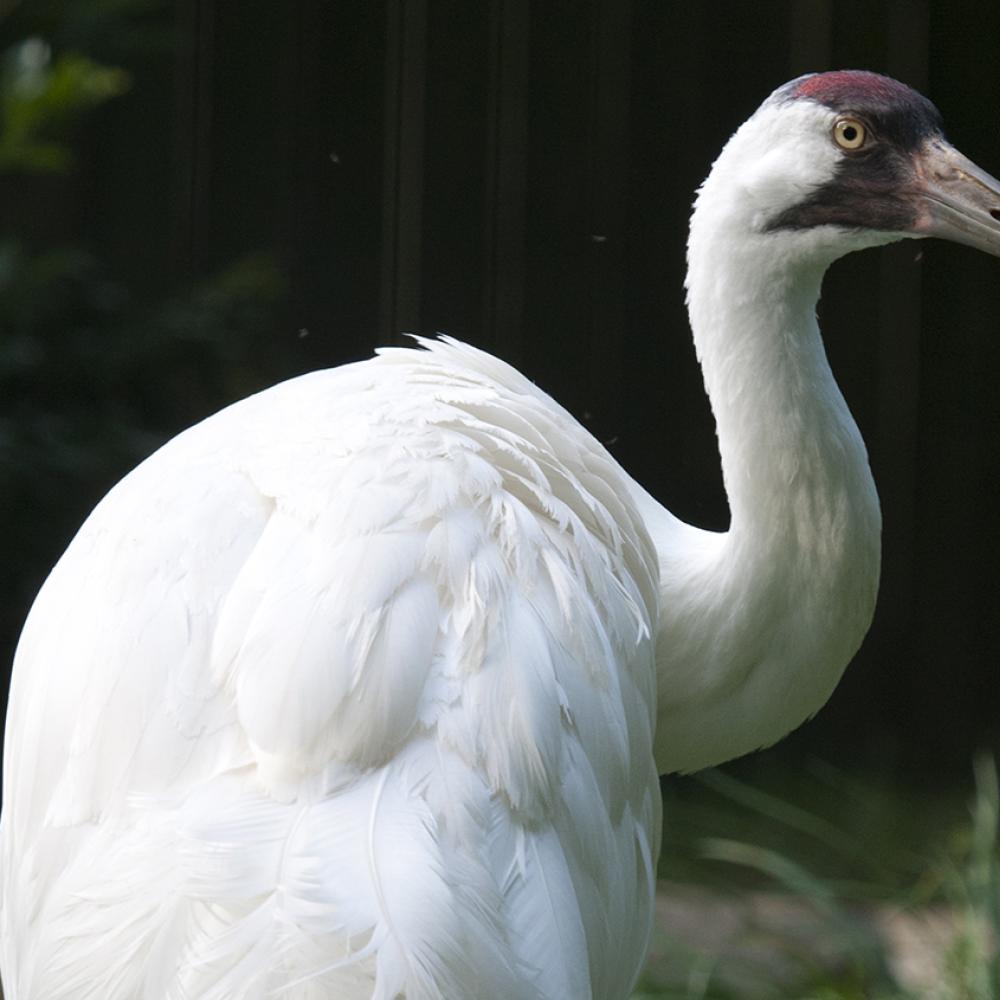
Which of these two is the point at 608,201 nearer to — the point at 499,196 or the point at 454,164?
the point at 499,196

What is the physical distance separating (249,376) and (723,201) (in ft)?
7.27

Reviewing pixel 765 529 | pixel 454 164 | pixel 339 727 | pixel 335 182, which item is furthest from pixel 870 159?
pixel 335 182

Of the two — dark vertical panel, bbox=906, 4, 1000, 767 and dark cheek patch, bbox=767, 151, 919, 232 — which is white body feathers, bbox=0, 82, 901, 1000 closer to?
dark cheek patch, bbox=767, 151, 919, 232

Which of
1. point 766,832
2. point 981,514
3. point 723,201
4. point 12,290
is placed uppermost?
point 723,201

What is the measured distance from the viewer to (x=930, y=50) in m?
4.77

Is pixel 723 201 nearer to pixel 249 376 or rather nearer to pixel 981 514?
pixel 249 376

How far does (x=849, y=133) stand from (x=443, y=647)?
1116 mm

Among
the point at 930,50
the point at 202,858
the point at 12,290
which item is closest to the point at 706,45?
the point at 930,50

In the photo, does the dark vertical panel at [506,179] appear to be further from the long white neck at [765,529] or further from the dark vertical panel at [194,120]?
the long white neck at [765,529]

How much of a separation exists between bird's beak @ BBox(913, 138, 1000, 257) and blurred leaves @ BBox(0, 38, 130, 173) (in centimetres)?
182

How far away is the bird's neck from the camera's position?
2.55 m

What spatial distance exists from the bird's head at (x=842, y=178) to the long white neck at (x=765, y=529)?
3cm

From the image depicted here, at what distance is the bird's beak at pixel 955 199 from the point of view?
2549mm

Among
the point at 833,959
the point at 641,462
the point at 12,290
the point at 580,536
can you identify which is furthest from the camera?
the point at 641,462
